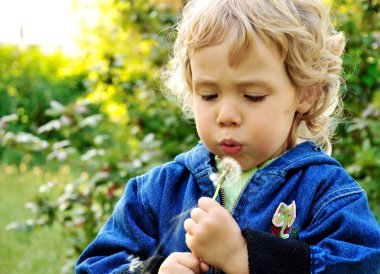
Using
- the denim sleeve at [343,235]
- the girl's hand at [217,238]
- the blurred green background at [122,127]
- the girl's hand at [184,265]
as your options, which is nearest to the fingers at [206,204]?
the girl's hand at [217,238]

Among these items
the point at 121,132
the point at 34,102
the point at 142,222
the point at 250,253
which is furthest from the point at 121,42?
the point at 34,102

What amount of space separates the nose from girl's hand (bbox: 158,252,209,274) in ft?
1.23

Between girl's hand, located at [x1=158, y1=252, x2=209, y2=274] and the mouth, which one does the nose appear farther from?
girl's hand, located at [x1=158, y1=252, x2=209, y2=274]

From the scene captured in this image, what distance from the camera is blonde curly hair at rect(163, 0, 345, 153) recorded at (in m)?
2.07

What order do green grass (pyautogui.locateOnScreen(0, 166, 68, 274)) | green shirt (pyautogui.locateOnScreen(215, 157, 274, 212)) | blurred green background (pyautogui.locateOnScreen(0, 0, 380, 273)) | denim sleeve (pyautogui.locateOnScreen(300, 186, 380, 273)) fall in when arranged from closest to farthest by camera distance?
denim sleeve (pyautogui.locateOnScreen(300, 186, 380, 273)), green shirt (pyautogui.locateOnScreen(215, 157, 274, 212)), blurred green background (pyautogui.locateOnScreen(0, 0, 380, 273)), green grass (pyautogui.locateOnScreen(0, 166, 68, 274))

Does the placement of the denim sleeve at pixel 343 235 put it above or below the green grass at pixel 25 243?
above

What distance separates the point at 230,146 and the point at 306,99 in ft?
1.10

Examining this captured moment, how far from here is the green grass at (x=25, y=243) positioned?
5.19 metres

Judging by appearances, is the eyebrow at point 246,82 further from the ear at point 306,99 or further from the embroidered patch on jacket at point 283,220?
the embroidered patch on jacket at point 283,220

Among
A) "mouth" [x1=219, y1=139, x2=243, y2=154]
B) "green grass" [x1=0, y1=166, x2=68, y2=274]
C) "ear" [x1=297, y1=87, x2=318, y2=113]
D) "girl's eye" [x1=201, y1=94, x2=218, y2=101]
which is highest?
"girl's eye" [x1=201, y1=94, x2=218, y2=101]

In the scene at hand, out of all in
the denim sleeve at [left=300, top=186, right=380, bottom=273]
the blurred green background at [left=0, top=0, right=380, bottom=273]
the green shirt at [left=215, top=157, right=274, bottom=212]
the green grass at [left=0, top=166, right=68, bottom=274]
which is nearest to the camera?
the denim sleeve at [left=300, top=186, right=380, bottom=273]

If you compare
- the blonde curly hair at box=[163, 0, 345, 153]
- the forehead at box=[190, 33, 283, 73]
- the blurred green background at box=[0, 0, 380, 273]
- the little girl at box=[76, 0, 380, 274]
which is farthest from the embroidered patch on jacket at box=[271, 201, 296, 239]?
the blurred green background at box=[0, 0, 380, 273]

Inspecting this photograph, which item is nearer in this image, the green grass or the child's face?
the child's face

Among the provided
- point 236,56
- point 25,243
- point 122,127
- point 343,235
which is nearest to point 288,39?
point 236,56
